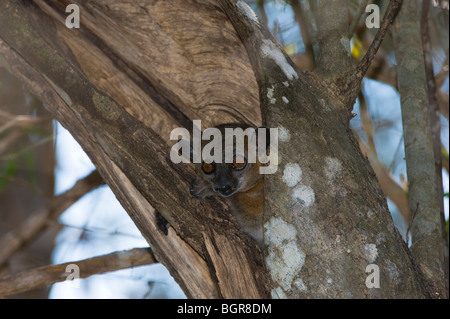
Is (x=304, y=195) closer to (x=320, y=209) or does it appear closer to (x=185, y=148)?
(x=320, y=209)

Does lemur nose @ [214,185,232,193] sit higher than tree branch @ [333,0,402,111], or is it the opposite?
tree branch @ [333,0,402,111]

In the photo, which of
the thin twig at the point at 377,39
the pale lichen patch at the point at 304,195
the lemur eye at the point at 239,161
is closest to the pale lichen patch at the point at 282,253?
the pale lichen patch at the point at 304,195

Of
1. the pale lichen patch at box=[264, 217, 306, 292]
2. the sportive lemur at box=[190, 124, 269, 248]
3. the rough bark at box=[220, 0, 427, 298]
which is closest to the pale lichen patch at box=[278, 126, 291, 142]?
the rough bark at box=[220, 0, 427, 298]

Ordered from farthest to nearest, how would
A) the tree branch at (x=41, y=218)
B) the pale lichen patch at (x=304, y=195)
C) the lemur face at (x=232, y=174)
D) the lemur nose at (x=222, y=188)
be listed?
the tree branch at (x=41, y=218) < the lemur face at (x=232, y=174) < the lemur nose at (x=222, y=188) < the pale lichen patch at (x=304, y=195)

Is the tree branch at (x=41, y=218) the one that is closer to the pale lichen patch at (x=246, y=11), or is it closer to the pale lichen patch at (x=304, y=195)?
the pale lichen patch at (x=246, y=11)

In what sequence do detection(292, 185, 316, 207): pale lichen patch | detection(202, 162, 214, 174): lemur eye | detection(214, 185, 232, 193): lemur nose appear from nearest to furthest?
detection(292, 185, 316, 207): pale lichen patch → detection(214, 185, 232, 193): lemur nose → detection(202, 162, 214, 174): lemur eye

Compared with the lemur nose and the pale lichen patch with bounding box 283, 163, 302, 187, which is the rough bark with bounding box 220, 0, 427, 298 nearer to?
the pale lichen patch with bounding box 283, 163, 302, 187
